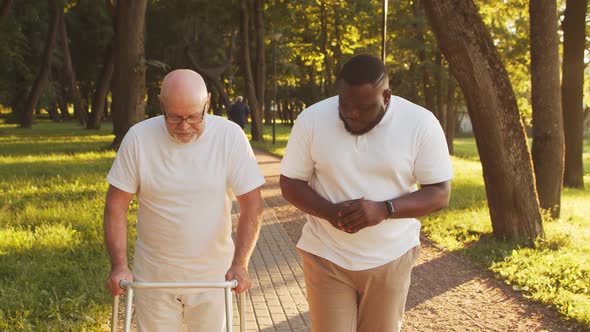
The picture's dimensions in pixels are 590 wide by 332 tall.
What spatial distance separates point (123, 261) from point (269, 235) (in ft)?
23.0

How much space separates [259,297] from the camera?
23.0 ft

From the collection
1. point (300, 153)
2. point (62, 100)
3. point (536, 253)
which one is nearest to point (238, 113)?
point (536, 253)

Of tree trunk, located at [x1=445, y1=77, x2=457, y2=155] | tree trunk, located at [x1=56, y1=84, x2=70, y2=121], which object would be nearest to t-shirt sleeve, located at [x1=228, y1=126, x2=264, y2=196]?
tree trunk, located at [x1=445, y1=77, x2=457, y2=155]

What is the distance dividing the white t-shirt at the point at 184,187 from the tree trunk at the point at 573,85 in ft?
49.5

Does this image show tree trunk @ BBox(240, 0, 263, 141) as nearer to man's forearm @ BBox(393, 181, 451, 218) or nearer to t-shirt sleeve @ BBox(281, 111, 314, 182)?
t-shirt sleeve @ BBox(281, 111, 314, 182)

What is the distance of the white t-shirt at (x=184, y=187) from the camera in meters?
3.48

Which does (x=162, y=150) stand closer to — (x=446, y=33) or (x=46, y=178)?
(x=446, y=33)

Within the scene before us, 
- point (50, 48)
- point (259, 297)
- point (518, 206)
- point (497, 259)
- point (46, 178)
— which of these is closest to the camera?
point (259, 297)

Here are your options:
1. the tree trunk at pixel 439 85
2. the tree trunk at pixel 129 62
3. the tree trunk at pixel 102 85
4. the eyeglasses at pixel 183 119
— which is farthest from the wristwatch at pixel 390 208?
the tree trunk at pixel 102 85

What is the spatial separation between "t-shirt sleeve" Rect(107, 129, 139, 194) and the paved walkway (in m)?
2.82

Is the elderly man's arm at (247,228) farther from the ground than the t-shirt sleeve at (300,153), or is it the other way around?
the t-shirt sleeve at (300,153)

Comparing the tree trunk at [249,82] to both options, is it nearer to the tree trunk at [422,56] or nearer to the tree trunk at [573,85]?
the tree trunk at [422,56]

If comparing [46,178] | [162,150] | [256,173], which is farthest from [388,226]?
[46,178]

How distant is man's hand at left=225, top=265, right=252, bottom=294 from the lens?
11.3ft
